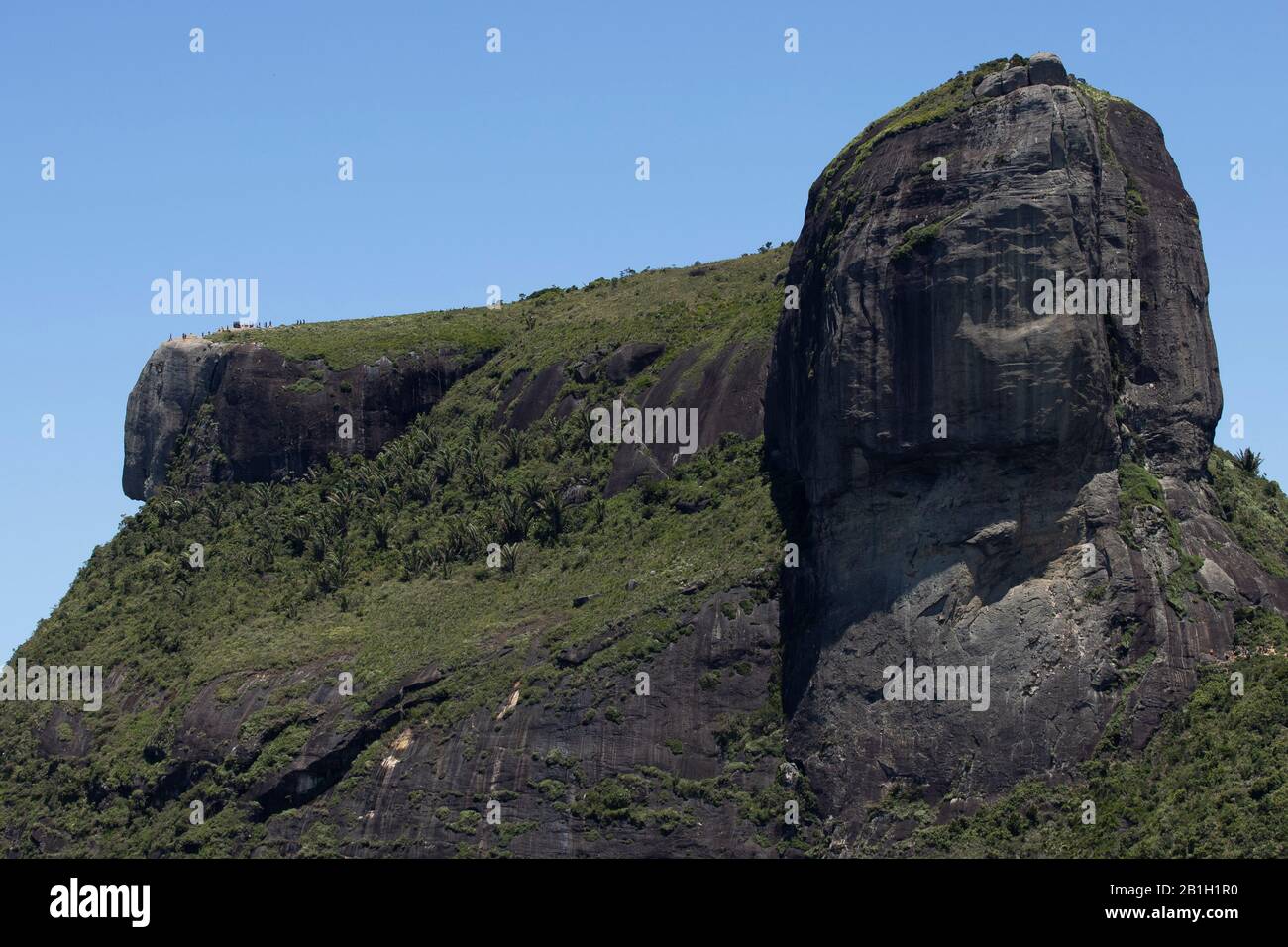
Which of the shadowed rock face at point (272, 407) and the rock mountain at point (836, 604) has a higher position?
the shadowed rock face at point (272, 407)

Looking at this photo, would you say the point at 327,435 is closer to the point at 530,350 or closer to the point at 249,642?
the point at 530,350

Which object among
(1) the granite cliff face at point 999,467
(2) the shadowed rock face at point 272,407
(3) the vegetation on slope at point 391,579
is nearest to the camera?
(1) the granite cliff face at point 999,467

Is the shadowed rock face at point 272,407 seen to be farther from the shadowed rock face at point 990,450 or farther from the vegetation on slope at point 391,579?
the shadowed rock face at point 990,450

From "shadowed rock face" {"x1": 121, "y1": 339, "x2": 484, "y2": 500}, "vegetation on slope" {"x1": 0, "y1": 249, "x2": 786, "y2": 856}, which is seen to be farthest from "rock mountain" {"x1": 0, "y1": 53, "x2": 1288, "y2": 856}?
"shadowed rock face" {"x1": 121, "y1": 339, "x2": 484, "y2": 500}

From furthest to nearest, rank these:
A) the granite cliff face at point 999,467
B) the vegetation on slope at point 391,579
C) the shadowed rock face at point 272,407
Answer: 1. the shadowed rock face at point 272,407
2. the vegetation on slope at point 391,579
3. the granite cliff face at point 999,467

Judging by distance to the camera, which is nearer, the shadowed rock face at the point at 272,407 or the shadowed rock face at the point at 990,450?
the shadowed rock face at the point at 990,450

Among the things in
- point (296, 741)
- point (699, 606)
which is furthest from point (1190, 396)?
point (296, 741)

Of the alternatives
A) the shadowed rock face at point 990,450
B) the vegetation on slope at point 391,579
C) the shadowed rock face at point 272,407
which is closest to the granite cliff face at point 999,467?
the shadowed rock face at point 990,450
